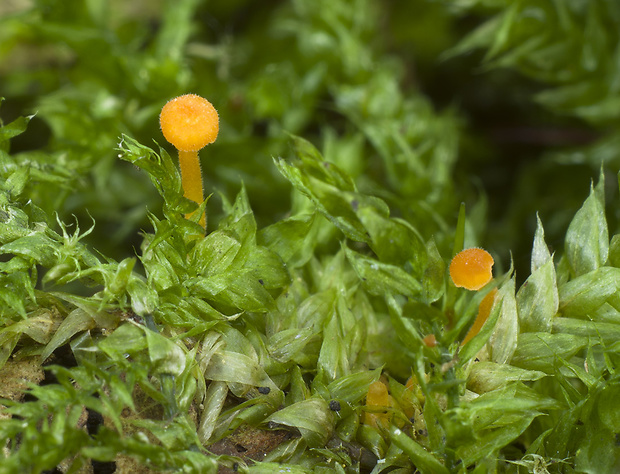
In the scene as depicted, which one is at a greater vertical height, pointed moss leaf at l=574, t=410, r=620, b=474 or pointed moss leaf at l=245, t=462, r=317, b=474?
pointed moss leaf at l=574, t=410, r=620, b=474

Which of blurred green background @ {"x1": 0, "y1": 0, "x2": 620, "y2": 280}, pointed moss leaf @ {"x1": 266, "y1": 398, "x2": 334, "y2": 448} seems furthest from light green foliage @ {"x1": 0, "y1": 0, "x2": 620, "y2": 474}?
blurred green background @ {"x1": 0, "y1": 0, "x2": 620, "y2": 280}

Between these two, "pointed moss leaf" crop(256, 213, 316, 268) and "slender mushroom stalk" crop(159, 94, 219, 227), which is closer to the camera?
"slender mushroom stalk" crop(159, 94, 219, 227)

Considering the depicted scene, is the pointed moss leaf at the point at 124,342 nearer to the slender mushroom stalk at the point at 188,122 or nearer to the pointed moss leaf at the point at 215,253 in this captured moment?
the pointed moss leaf at the point at 215,253

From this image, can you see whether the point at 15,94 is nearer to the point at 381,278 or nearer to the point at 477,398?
the point at 381,278

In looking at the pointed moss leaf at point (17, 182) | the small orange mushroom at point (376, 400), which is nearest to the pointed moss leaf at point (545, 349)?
the small orange mushroom at point (376, 400)

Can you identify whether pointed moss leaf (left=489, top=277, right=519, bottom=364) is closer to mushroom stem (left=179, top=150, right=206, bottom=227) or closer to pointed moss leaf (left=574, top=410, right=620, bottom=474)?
pointed moss leaf (left=574, top=410, right=620, bottom=474)

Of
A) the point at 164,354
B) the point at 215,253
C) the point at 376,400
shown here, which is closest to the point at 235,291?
the point at 215,253

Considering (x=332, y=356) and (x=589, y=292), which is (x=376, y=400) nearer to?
(x=332, y=356)
